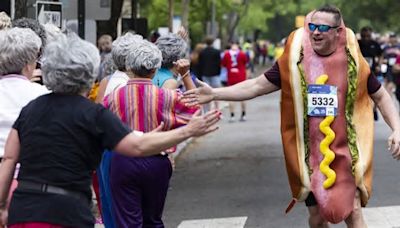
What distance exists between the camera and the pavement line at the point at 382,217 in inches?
412

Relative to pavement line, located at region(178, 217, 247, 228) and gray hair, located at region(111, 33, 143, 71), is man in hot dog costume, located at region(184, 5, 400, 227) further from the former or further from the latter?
pavement line, located at region(178, 217, 247, 228)

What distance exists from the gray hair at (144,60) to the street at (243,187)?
3.37 m

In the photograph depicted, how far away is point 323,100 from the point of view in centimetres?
748

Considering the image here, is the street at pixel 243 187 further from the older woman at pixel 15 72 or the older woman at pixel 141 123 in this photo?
the older woman at pixel 15 72

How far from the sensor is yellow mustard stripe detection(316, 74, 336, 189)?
295 inches

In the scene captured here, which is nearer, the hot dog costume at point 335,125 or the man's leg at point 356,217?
the hot dog costume at point 335,125

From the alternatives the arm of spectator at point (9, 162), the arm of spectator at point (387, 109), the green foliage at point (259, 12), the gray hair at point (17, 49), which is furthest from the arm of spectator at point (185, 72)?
the green foliage at point (259, 12)

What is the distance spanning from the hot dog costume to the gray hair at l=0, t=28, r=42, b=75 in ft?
6.44

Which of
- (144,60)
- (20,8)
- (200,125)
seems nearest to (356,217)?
(144,60)

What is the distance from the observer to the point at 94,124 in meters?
5.47

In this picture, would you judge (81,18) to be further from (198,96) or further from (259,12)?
(259,12)

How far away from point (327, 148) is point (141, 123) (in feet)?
4.04

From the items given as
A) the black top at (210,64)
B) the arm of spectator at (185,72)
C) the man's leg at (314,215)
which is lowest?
the black top at (210,64)

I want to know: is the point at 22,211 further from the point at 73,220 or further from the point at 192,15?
the point at 192,15
